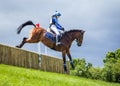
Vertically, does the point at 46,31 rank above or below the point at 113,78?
above

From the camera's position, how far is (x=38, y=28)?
95.8 feet

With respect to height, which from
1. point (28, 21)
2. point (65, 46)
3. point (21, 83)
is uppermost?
point (28, 21)

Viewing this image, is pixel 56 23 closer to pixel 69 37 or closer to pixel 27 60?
pixel 69 37

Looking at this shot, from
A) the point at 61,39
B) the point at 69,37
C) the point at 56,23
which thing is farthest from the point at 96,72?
the point at 56,23

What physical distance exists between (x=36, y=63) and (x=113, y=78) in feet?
50.5

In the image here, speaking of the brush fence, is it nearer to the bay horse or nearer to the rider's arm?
→ the bay horse

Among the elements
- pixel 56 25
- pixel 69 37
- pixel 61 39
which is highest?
pixel 56 25

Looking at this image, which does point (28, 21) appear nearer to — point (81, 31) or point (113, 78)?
point (81, 31)

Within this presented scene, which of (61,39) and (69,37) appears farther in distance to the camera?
(69,37)

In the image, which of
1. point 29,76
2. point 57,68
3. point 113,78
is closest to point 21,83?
point 29,76

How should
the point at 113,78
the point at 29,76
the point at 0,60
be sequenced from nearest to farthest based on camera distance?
the point at 29,76
the point at 0,60
the point at 113,78

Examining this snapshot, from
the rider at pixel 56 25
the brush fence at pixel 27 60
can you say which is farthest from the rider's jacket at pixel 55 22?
the brush fence at pixel 27 60

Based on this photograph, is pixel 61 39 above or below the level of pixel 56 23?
below

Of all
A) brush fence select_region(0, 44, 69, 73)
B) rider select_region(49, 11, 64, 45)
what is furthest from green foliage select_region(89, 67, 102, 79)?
rider select_region(49, 11, 64, 45)
